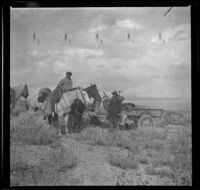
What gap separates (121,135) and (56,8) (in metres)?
Answer: 0.95

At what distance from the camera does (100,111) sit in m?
1.64

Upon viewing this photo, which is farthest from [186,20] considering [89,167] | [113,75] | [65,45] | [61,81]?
[89,167]

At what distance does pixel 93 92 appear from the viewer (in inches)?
64.7

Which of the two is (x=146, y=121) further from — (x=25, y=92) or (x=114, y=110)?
(x=25, y=92)

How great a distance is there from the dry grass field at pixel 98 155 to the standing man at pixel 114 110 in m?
0.05

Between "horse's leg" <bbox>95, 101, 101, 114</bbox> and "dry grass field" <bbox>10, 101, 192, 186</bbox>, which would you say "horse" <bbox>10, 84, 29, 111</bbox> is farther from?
"horse's leg" <bbox>95, 101, 101, 114</bbox>

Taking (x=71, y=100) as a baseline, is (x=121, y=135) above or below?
below

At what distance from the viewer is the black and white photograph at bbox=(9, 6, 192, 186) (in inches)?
63.1

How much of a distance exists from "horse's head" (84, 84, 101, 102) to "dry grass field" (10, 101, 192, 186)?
22 cm

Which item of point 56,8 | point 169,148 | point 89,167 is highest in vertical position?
point 56,8

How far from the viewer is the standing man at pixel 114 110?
Result: 163cm

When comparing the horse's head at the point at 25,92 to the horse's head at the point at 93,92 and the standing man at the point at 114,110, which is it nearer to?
the horse's head at the point at 93,92

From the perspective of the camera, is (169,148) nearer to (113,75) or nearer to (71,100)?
(113,75)

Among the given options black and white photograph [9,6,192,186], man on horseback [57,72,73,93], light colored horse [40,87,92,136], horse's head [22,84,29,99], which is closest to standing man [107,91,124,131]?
black and white photograph [9,6,192,186]
